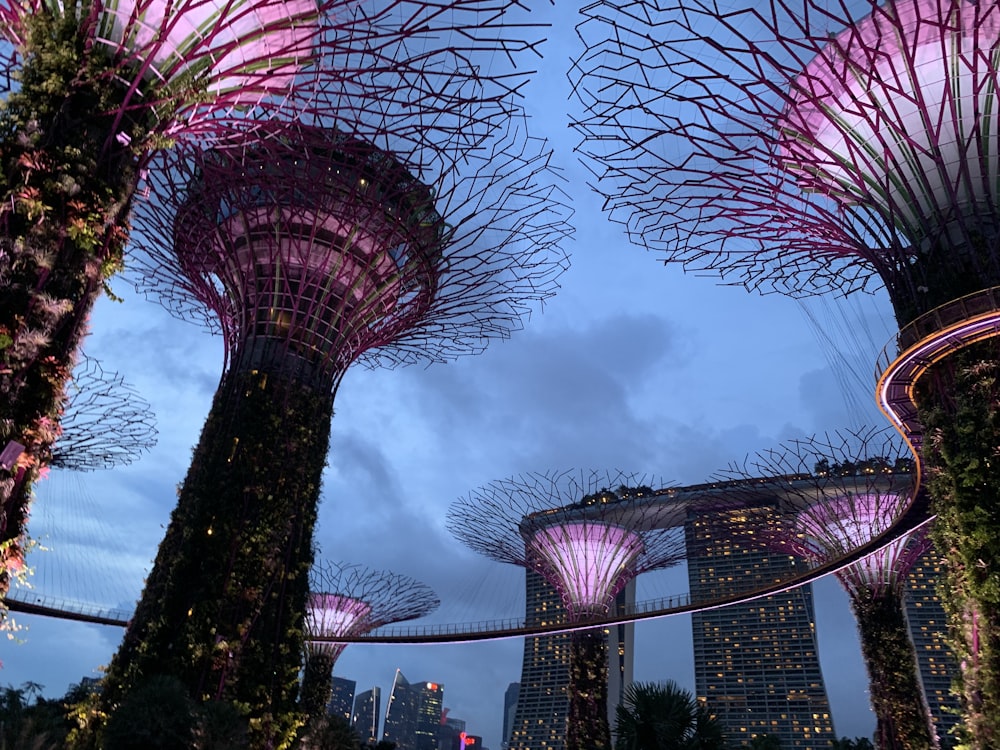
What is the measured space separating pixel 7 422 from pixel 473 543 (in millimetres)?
25778

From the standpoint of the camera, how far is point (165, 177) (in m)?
16.1

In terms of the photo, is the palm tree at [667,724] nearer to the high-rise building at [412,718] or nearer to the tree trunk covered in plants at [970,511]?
the tree trunk covered in plants at [970,511]

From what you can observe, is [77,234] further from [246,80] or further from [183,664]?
[183,664]

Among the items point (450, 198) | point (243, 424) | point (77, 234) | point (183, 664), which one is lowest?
point (183, 664)

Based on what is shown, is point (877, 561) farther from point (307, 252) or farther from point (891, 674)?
point (307, 252)

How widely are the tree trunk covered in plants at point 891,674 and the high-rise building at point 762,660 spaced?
39.4 metres

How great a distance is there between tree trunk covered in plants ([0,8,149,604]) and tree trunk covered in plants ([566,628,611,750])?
24.7 m

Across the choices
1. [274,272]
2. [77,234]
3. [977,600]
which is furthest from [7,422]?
[977,600]

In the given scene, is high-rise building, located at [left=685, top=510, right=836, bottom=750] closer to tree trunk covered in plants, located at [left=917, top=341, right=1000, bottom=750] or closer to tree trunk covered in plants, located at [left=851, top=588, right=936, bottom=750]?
tree trunk covered in plants, located at [left=851, top=588, right=936, bottom=750]

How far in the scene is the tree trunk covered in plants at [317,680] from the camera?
3127 cm

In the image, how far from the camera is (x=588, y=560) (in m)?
31.7

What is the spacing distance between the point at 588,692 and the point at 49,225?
1042 inches

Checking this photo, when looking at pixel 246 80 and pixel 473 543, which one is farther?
pixel 473 543

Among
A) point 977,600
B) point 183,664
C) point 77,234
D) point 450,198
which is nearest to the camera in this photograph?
point 77,234
